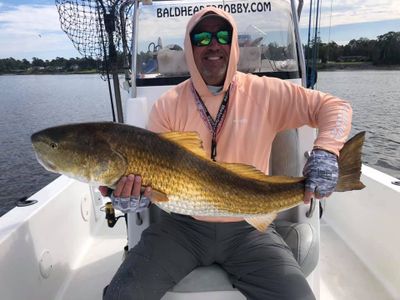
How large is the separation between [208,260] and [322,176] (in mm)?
999

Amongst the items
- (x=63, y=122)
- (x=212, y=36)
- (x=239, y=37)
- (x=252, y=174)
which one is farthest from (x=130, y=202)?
(x=63, y=122)

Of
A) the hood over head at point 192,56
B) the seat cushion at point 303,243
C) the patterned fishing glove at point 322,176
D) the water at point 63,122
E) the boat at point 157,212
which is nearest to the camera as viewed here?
the patterned fishing glove at point 322,176

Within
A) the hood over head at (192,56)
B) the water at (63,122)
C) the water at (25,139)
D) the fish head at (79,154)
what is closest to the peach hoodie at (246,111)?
the hood over head at (192,56)

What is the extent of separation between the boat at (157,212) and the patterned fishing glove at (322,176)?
2.18ft

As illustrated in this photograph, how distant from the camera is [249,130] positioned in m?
2.84

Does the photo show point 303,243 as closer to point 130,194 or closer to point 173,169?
point 173,169

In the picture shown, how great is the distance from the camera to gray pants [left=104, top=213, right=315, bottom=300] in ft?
7.75

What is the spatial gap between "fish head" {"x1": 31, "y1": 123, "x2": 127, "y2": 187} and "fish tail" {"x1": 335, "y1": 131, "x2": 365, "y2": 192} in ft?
4.44

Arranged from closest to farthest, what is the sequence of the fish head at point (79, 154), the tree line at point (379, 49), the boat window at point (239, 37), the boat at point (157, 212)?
the fish head at point (79, 154) → the boat at point (157, 212) → the boat window at point (239, 37) → the tree line at point (379, 49)

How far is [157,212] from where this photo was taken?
328 centimetres

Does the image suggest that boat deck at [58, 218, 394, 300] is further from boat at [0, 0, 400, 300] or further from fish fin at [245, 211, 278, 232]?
fish fin at [245, 211, 278, 232]

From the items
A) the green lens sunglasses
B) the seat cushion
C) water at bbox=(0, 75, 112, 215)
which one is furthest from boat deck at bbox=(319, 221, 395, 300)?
water at bbox=(0, 75, 112, 215)

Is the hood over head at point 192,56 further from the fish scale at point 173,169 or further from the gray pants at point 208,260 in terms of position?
the gray pants at point 208,260

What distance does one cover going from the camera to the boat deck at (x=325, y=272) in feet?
12.0
